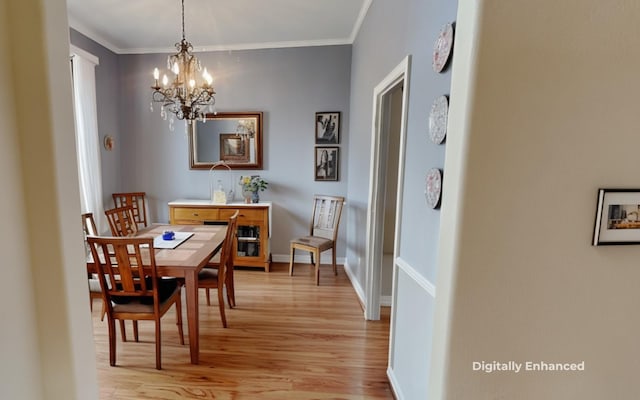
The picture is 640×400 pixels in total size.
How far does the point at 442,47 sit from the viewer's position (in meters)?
1.23

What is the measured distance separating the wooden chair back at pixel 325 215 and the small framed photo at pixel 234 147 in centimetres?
114

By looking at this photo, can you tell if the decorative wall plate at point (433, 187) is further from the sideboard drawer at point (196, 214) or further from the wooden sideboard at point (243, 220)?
the sideboard drawer at point (196, 214)

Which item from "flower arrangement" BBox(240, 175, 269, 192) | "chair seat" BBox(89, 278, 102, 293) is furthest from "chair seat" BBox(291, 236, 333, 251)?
"chair seat" BBox(89, 278, 102, 293)

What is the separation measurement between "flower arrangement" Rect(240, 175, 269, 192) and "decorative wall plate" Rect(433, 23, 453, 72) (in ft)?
9.33

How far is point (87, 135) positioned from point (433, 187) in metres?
3.84

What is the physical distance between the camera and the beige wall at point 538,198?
0.89m

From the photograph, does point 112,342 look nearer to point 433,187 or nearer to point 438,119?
point 433,187

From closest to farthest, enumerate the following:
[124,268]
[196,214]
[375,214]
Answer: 1. [124,268]
2. [375,214]
3. [196,214]

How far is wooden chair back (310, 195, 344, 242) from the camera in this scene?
11.6ft

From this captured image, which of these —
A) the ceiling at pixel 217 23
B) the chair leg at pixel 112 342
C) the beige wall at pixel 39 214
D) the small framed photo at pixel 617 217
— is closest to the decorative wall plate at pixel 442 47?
the small framed photo at pixel 617 217

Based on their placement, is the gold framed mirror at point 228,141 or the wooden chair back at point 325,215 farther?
the gold framed mirror at point 228,141

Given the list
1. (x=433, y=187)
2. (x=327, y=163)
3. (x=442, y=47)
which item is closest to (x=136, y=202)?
(x=327, y=163)

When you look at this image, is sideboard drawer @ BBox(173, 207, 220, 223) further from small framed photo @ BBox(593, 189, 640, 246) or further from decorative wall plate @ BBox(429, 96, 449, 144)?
small framed photo @ BBox(593, 189, 640, 246)

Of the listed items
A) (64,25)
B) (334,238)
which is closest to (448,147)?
(64,25)
